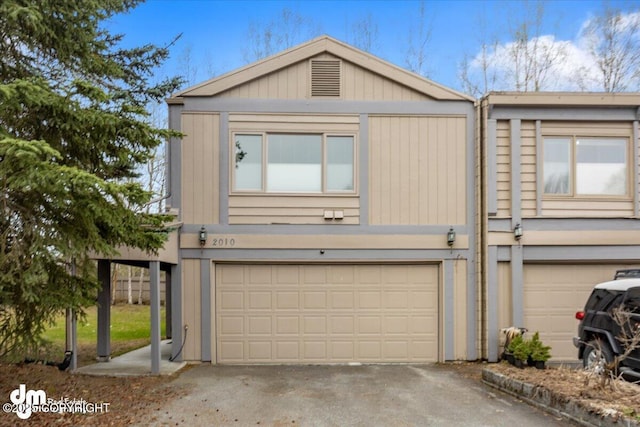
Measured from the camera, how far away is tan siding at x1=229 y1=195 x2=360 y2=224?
8.77m

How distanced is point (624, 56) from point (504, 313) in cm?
1153

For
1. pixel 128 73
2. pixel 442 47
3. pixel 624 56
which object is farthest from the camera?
pixel 442 47

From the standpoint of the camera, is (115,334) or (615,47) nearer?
(115,334)

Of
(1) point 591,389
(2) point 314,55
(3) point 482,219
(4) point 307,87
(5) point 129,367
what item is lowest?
(5) point 129,367

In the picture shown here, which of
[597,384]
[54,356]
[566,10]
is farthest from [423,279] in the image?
[566,10]

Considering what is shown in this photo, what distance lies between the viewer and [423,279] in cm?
900

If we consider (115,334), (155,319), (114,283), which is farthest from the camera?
(114,283)

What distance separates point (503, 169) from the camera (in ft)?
29.5

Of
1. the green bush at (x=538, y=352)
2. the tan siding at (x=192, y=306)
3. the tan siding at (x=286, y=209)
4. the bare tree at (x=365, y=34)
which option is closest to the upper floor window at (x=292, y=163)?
the tan siding at (x=286, y=209)

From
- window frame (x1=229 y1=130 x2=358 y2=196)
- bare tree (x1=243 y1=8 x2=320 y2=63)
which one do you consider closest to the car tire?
window frame (x1=229 y1=130 x2=358 y2=196)

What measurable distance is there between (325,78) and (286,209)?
9.12ft

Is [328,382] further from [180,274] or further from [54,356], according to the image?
[54,356]

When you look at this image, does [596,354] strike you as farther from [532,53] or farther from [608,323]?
[532,53]

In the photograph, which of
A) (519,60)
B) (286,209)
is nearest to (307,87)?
(286,209)
